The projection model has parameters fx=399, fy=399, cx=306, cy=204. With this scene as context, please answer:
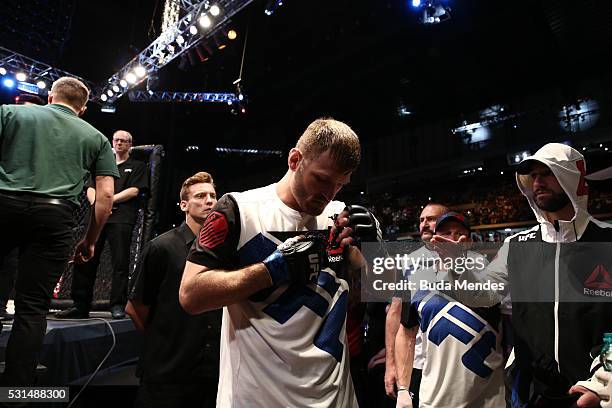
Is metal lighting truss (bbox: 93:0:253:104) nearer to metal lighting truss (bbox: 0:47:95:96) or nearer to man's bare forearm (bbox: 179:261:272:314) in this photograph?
metal lighting truss (bbox: 0:47:95:96)

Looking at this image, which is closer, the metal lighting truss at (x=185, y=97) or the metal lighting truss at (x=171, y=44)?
the metal lighting truss at (x=171, y=44)

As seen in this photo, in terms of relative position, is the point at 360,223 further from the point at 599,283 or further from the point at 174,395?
the point at 174,395

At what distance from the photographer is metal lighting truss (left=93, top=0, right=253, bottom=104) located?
20.3 ft

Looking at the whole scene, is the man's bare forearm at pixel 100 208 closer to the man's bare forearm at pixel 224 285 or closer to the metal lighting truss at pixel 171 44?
the man's bare forearm at pixel 224 285

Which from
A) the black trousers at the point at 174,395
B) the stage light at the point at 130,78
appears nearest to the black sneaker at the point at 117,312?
the black trousers at the point at 174,395

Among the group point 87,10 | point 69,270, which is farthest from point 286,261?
point 87,10

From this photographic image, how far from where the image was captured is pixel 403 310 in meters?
2.41

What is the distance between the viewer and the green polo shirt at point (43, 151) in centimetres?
206

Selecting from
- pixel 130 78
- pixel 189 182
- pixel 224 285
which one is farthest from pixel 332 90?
pixel 224 285

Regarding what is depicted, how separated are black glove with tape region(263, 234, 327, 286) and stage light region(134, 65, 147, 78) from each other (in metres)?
7.54

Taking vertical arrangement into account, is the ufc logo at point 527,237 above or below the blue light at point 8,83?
below

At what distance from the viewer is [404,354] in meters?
2.35

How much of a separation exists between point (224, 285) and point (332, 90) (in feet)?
33.5

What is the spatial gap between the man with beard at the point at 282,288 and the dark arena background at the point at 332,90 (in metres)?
1.90
